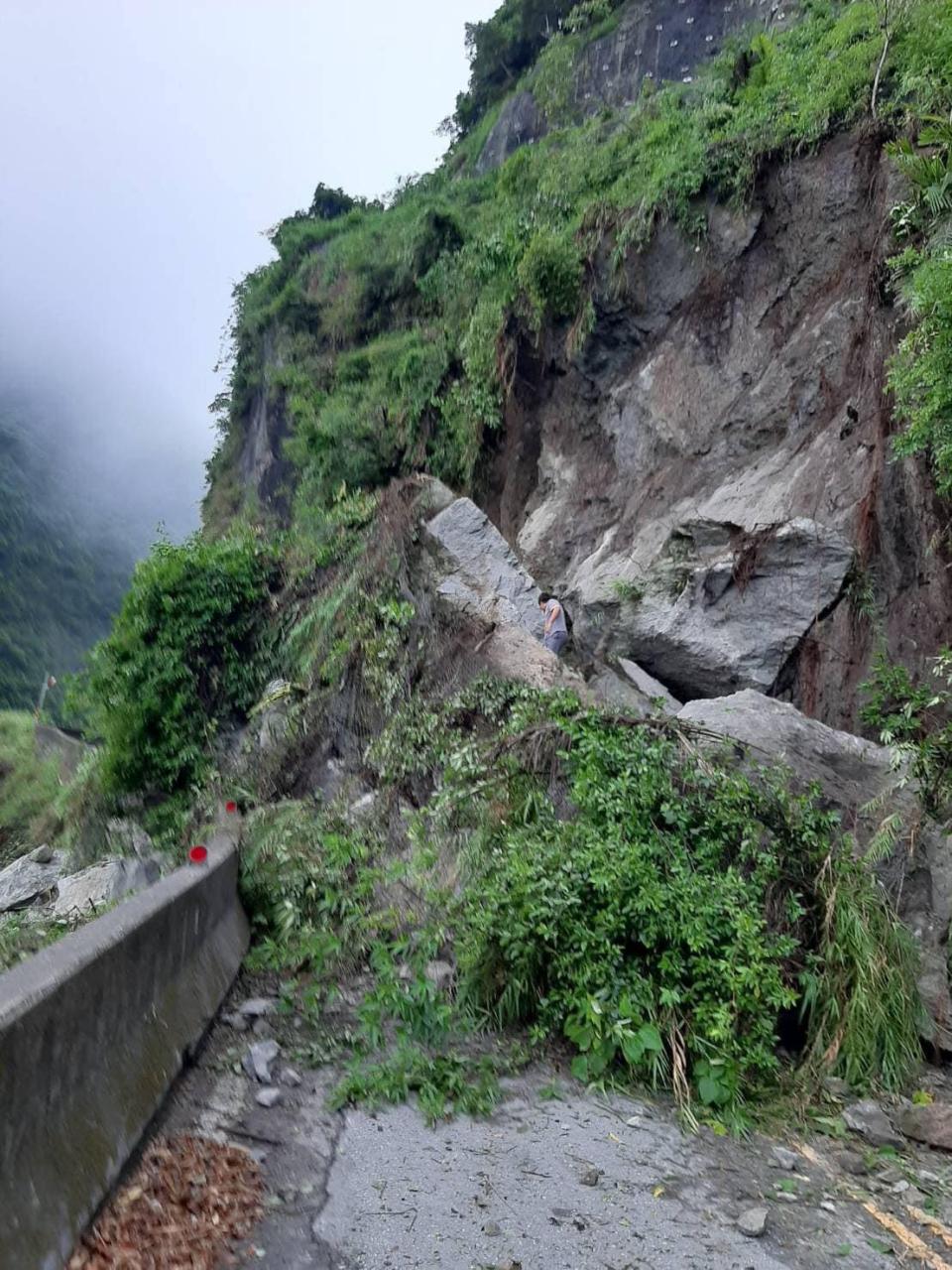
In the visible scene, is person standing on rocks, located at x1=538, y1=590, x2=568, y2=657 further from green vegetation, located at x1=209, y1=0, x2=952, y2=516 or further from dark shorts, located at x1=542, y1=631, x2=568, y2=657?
green vegetation, located at x1=209, y1=0, x2=952, y2=516

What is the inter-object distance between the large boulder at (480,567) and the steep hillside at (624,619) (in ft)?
0.18

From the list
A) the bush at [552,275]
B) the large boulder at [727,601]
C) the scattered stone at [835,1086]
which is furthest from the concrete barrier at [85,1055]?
the bush at [552,275]

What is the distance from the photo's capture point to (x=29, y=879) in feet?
54.2

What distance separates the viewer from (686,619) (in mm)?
10719

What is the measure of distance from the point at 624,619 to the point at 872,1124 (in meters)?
7.21

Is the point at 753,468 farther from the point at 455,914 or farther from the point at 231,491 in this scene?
Result: the point at 231,491

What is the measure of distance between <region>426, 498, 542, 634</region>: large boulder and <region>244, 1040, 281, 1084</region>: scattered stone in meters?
6.34

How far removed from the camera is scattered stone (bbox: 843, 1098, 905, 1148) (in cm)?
454

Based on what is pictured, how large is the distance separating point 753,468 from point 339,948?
8159 mm

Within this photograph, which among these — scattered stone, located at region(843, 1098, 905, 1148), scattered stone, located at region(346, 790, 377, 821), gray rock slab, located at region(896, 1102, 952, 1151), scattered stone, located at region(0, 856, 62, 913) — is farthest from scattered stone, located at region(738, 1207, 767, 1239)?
scattered stone, located at region(0, 856, 62, 913)

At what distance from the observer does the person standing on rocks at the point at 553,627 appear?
11.3m

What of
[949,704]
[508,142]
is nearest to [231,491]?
[508,142]

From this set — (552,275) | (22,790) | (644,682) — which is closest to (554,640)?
(644,682)

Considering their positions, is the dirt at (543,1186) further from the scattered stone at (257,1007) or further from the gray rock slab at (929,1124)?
the scattered stone at (257,1007)
